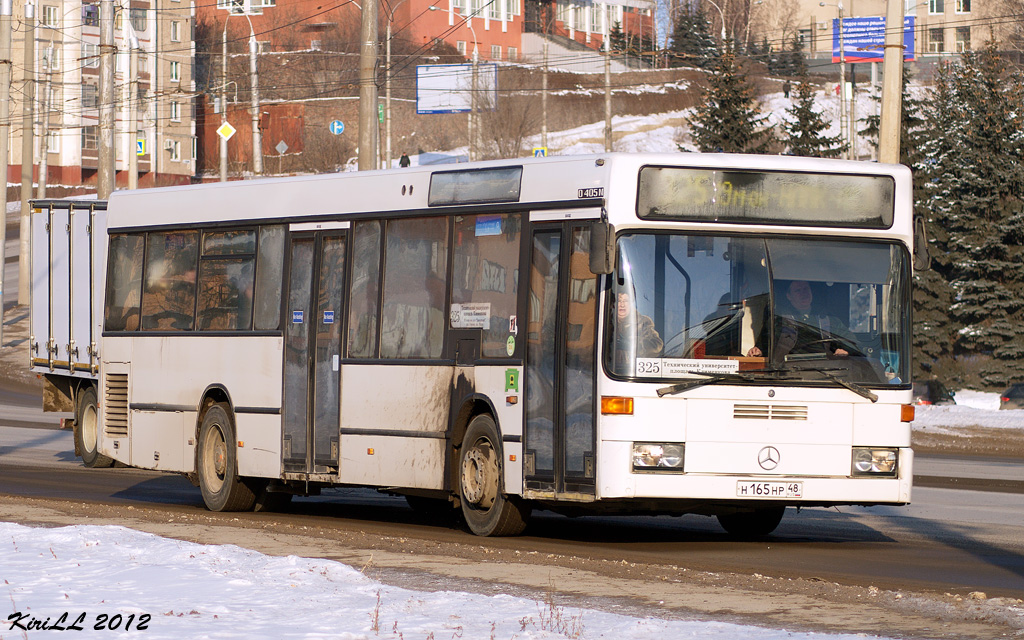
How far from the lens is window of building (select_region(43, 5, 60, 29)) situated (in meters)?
102

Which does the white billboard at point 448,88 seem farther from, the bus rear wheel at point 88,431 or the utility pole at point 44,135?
the bus rear wheel at point 88,431

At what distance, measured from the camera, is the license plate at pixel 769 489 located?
1185 centimetres

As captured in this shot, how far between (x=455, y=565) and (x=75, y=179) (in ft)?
307

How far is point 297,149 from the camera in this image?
340 ft

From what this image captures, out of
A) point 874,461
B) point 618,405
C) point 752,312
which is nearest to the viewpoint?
point 618,405

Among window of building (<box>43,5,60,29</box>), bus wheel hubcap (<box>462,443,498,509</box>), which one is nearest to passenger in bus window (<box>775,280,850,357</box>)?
bus wheel hubcap (<box>462,443,498,509</box>)

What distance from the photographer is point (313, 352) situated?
48.9 feet

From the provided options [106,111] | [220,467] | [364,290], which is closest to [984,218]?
[106,111]

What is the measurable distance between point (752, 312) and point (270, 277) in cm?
548

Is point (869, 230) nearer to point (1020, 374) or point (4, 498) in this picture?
point (4, 498)

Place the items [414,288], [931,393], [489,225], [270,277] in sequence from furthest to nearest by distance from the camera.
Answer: [931,393], [270,277], [414,288], [489,225]

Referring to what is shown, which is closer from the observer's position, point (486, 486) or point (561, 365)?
point (561, 365)

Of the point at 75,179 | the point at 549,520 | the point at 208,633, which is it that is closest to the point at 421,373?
the point at 549,520

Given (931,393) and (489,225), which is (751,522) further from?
(931,393)
